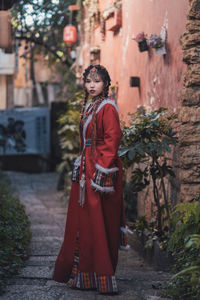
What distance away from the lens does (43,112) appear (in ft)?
57.3

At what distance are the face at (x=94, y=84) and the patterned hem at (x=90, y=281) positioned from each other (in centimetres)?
126

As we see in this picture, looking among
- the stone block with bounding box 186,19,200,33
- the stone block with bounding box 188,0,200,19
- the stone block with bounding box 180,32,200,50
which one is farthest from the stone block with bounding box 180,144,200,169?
the stone block with bounding box 188,0,200,19

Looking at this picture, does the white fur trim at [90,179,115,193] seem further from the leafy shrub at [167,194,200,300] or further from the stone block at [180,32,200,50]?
the stone block at [180,32,200,50]

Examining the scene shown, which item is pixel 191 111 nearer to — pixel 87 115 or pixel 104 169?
pixel 87 115

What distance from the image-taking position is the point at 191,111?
15.8 ft

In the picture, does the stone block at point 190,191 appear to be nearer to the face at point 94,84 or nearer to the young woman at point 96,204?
the young woman at point 96,204

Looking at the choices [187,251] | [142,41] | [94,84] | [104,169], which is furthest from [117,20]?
[187,251]

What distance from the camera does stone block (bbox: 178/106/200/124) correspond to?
4.79 meters

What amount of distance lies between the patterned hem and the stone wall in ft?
3.53

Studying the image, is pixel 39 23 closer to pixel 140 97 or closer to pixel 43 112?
pixel 43 112

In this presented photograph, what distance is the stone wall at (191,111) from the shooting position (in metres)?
4.77

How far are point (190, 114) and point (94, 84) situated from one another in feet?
3.06

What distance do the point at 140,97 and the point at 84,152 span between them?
282 cm

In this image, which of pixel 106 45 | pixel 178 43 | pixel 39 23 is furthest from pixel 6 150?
pixel 178 43
